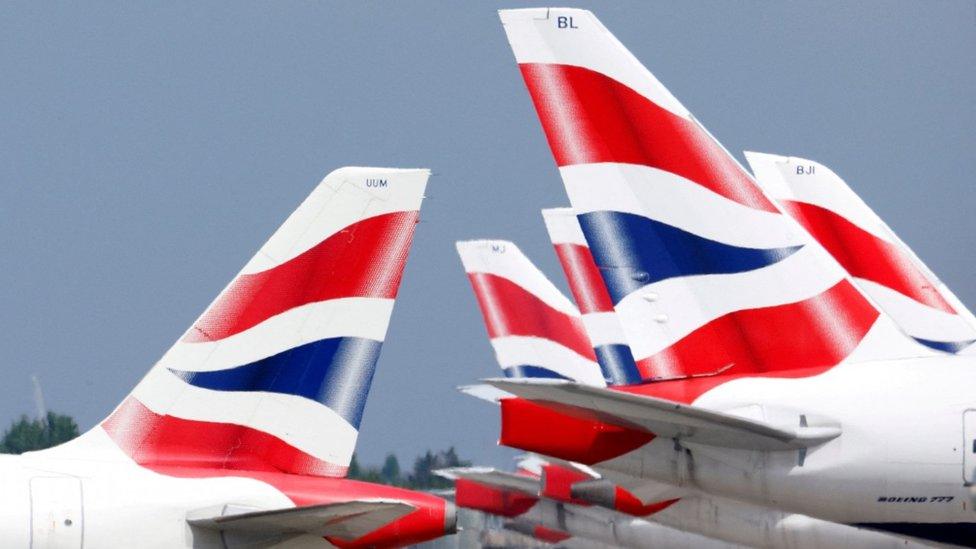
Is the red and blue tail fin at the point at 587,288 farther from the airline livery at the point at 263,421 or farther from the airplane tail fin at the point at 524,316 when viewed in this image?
the airplane tail fin at the point at 524,316

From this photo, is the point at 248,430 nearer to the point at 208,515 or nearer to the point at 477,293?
the point at 208,515

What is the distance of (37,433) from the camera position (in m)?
48.3

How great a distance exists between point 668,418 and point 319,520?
297 cm

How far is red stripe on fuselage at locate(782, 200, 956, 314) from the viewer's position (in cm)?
2102

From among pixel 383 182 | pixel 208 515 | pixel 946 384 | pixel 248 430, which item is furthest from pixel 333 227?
pixel 946 384

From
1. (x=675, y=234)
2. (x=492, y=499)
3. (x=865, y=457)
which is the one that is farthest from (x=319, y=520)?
(x=492, y=499)

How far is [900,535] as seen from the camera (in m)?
13.6

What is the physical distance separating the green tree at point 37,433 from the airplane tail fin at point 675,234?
33.7 metres

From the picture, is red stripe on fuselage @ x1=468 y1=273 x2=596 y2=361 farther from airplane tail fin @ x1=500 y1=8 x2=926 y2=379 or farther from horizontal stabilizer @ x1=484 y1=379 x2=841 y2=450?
horizontal stabilizer @ x1=484 y1=379 x2=841 y2=450

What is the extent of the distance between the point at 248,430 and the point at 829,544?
6877 millimetres

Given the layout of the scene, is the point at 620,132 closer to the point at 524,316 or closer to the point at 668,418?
the point at 668,418

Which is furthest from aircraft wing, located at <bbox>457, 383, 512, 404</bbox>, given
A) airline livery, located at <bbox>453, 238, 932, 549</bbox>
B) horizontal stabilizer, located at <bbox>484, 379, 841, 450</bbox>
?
horizontal stabilizer, located at <bbox>484, 379, 841, 450</bbox>

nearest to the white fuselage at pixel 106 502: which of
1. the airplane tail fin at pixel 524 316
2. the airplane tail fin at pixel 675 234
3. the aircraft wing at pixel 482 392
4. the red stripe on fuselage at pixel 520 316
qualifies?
the airplane tail fin at pixel 675 234

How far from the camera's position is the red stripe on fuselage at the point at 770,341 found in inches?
563
